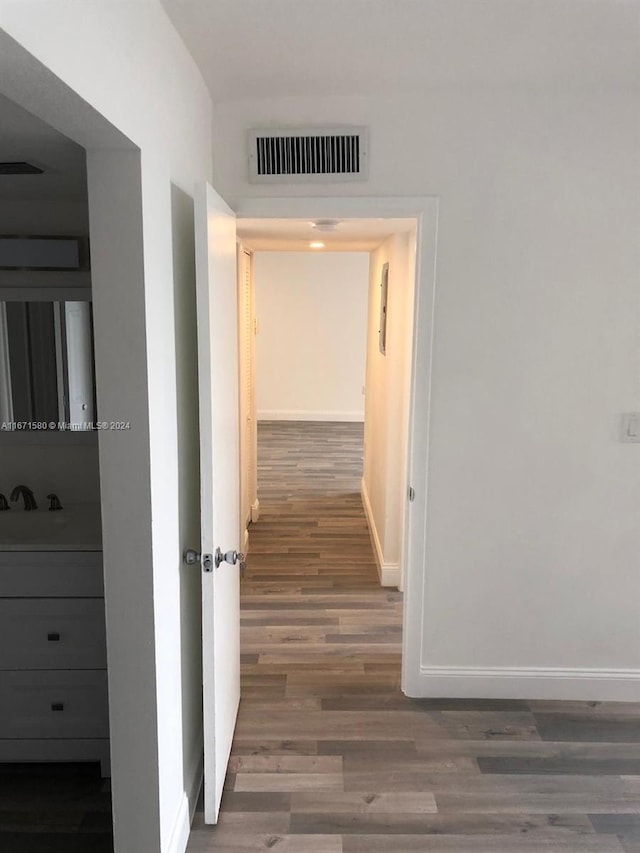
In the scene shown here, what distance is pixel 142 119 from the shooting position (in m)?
1.58

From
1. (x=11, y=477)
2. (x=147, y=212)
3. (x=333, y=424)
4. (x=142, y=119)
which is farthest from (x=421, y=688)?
(x=333, y=424)

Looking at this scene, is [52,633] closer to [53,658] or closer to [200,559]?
[53,658]

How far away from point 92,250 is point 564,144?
6.08 feet

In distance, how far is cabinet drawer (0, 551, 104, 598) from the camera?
7.50ft

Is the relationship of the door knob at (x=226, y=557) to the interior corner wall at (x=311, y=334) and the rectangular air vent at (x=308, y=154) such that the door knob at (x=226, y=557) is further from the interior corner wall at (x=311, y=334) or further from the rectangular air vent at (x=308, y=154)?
the interior corner wall at (x=311, y=334)

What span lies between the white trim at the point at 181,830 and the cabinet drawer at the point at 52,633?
1.86ft

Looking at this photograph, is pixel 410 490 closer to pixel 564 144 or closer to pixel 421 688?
pixel 421 688

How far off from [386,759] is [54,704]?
1.24m

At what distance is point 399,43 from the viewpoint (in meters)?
1.98

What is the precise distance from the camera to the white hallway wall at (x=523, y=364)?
250 cm

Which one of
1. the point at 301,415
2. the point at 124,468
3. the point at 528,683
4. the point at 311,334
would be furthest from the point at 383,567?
the point at 311,334

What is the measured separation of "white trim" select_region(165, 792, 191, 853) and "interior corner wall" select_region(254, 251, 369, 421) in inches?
282

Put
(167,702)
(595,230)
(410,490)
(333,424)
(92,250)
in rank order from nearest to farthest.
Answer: (92,250), (167,702), (595,230), (410,490), (333,424)

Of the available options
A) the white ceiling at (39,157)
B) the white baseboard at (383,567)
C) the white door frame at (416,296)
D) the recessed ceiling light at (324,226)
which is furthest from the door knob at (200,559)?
the white baseboard at (383,567)
